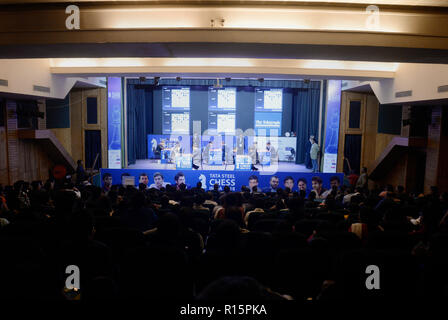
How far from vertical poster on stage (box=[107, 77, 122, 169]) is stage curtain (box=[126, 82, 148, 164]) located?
1699 millimetres

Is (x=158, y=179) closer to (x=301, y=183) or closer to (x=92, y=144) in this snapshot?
(x=301, y=183)

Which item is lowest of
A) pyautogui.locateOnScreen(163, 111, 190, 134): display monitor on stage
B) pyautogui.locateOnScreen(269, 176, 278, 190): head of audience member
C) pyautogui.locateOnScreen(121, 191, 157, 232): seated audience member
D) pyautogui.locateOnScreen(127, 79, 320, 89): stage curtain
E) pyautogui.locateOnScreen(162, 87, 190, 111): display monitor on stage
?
pyautogui.locateOnScreen(269, 176, 278, 190): head of audience member

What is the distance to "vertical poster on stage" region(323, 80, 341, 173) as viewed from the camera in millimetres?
12742

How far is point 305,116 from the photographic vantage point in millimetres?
15797

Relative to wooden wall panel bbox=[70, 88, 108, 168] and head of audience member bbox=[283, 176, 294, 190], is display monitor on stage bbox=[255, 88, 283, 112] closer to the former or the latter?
head of audience member bbox=[283, 176, 294, 190]

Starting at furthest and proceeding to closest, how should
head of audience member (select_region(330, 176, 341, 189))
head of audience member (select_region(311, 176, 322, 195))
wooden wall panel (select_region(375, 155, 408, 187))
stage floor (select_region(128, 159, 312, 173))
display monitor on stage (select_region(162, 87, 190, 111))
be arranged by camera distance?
display monitor on stage (select_region(162, 87, 190, 111)) < stage floor (select_region(128, 159, 312, 173)) < wooden wall panel (select_region(375, 155, 408, 187)) < head of audience member (select_region(330, 176, 341, 189)) < head of audience member (select_region(311, 176, 322, 195))

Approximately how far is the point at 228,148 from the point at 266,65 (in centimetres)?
648

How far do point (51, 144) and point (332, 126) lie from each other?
9.83m

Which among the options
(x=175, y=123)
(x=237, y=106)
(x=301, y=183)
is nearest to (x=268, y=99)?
(x=237, y=106)

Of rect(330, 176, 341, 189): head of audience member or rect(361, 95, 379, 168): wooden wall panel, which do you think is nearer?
rect(330, 176, 341, 189): head of audience member

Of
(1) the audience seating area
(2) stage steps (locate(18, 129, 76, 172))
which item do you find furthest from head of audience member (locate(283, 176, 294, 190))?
(2) stage steps (locate(18, 129, 76, 172))

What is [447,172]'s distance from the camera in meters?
9.05

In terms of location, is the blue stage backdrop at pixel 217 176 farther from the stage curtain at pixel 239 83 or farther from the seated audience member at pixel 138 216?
the stage curtain at pixel 239 83
